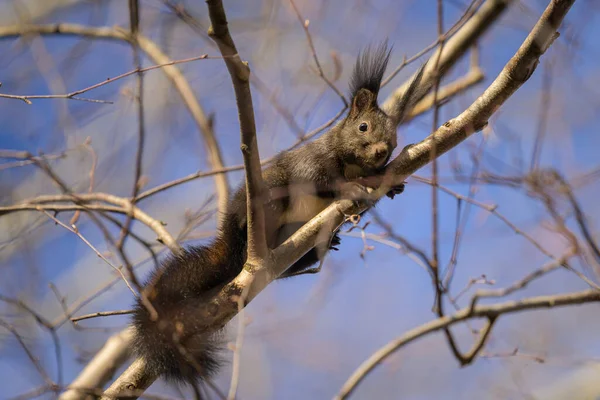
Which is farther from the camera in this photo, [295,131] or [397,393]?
[397,393]

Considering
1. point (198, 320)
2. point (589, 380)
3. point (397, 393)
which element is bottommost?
point (198, 320)

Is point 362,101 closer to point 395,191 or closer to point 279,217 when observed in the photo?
point 395,191

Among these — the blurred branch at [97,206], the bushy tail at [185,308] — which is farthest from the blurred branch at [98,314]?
the blurred branch at [97,206]

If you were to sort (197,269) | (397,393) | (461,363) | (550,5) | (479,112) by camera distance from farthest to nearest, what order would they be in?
1. (397,393)
2. (197,269)
3. (479,112)
4. (550,5)
5. (461,363)

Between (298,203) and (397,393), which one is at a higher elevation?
(298,203)

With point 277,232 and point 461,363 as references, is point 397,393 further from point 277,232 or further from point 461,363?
point 461,363

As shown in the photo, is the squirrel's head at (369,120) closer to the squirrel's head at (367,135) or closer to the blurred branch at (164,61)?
the squirrel's head at (367,135)

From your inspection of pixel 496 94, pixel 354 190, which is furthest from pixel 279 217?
pixel 496 94

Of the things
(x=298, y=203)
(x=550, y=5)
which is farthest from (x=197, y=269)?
(x=550, y=5)
